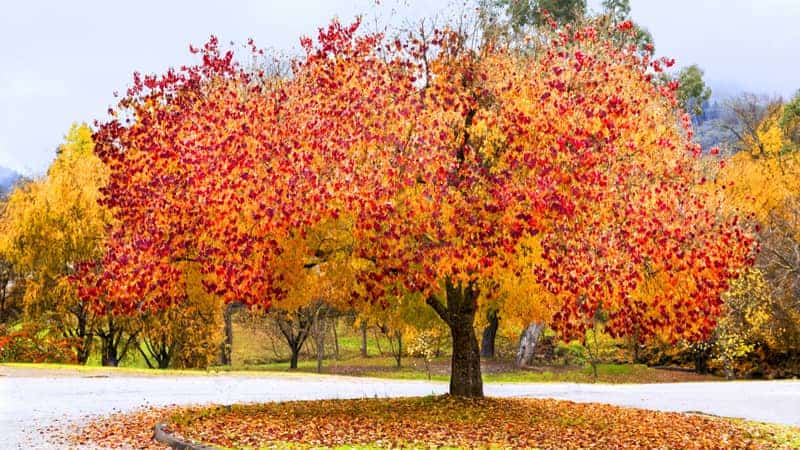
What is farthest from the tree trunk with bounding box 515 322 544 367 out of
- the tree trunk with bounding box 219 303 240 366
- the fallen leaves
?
the fallen leaves

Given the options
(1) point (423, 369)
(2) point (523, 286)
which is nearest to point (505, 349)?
(1) point (423, 369)

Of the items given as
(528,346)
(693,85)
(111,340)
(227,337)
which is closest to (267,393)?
(111,340)

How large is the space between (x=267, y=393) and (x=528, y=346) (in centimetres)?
2139

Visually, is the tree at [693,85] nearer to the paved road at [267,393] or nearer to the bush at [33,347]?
the paved road at [267,393]

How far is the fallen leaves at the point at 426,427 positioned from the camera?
1370 cm

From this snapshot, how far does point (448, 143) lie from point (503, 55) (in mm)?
2533

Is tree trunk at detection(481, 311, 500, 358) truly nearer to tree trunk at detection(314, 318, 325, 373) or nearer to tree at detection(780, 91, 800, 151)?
tree trunk at detection(314, 318, 325, 373)

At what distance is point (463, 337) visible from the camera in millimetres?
19031

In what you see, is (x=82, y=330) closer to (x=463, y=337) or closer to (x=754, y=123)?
(x=463, y=337)

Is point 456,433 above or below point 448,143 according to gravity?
below

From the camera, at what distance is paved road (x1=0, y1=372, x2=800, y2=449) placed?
18.6 metres

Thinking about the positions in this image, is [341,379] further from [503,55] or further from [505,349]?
[505,349]

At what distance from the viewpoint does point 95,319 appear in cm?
3694

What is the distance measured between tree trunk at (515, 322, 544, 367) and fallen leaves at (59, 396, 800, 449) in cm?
2202
